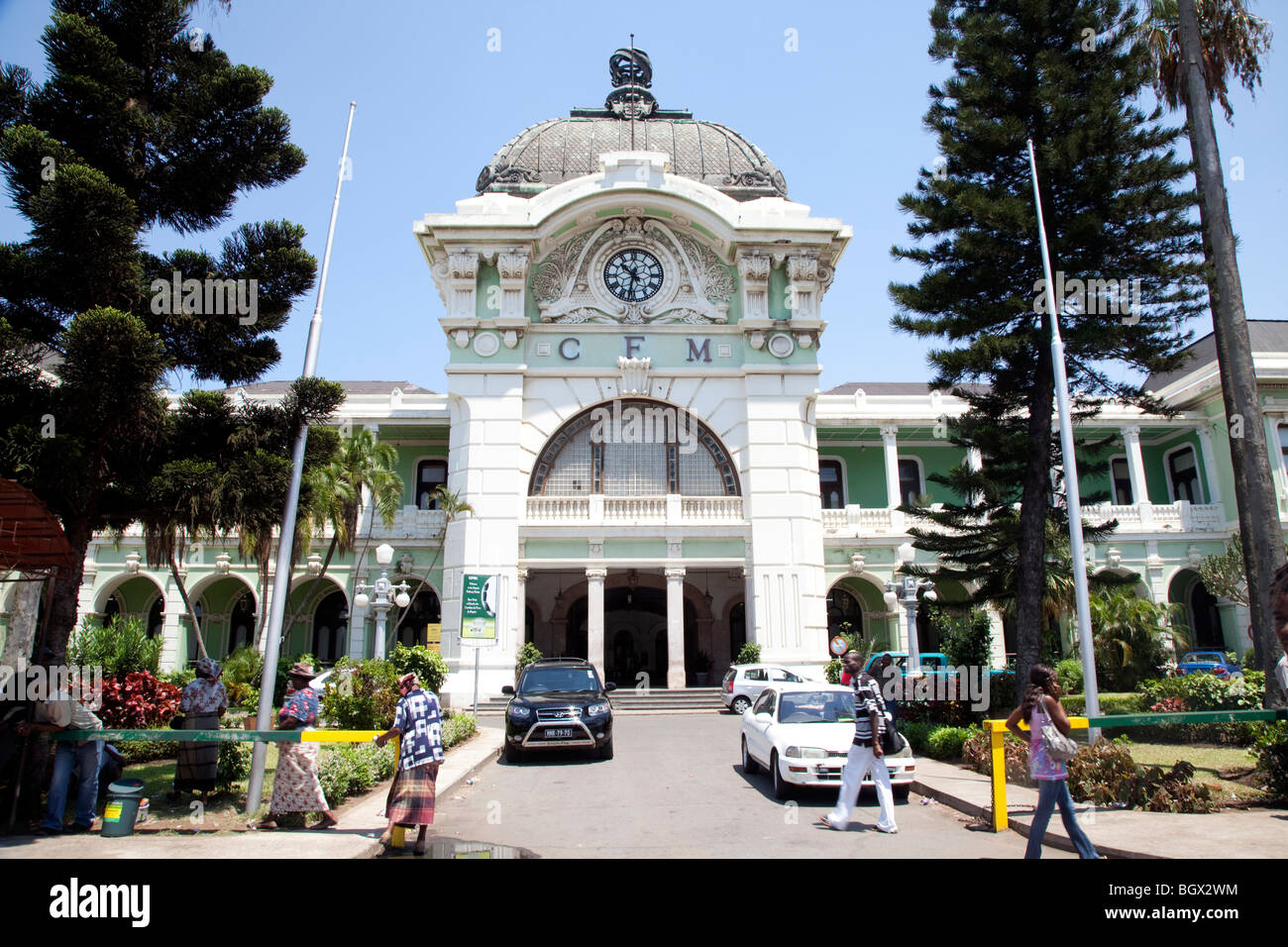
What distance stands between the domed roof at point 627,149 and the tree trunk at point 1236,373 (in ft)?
55.7

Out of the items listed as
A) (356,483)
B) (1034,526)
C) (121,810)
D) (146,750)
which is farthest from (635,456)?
(121,810)

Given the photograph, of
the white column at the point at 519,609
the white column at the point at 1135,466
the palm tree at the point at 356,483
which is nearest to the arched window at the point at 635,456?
the white column at the point at 519,609

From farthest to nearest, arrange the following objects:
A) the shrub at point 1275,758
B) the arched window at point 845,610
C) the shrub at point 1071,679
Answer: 1. the arched window at point 845,610
2. the shrub at point 1071,679
3. the shrub at point 1275,758

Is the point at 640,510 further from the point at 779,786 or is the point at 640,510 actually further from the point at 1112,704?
the point at 779,786

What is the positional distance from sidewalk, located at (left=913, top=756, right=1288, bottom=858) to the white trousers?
4.28 ft

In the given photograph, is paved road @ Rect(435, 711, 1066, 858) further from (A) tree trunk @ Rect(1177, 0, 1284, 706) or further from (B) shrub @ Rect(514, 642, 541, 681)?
(B) shrub @ Rect(514, 642, 541, 681)

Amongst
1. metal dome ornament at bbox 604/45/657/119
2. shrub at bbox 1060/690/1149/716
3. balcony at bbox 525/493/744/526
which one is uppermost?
metal dome ornament at bbox 604/45/657/119

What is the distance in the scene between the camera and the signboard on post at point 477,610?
17.4 m

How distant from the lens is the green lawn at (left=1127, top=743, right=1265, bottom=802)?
998 cm

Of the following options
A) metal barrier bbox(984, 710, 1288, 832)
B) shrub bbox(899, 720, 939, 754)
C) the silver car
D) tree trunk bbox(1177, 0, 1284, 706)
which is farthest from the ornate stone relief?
metal barrier bbox(984, 710, 1288, 832)

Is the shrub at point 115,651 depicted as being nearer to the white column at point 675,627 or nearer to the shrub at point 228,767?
the shrub at point 228,767

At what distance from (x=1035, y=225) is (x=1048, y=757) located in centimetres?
1306

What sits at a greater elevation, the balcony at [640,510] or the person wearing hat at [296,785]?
the balcony at [640,510]
